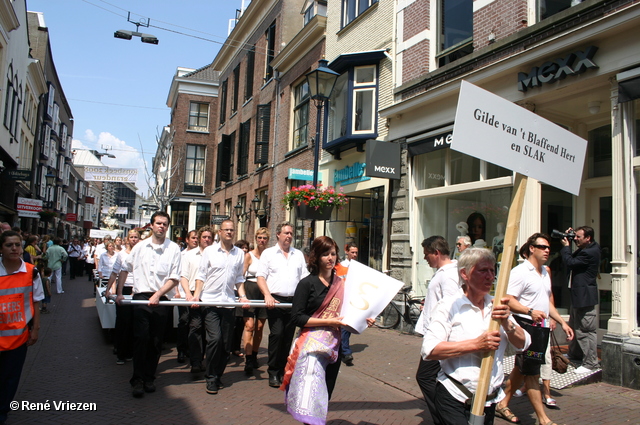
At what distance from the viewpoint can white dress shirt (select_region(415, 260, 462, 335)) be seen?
412 centimetres

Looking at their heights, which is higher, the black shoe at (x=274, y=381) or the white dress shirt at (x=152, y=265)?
the white dress shirt at (x=152, y=265)

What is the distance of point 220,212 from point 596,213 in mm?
22129

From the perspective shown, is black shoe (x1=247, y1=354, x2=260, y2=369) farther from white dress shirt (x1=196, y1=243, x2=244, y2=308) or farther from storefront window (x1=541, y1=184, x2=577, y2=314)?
storefront window (x1=541, y1=184, x2=577, y2=314)

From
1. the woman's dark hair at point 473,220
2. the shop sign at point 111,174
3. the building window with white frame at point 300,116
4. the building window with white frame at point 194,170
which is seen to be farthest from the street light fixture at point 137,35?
the building window with white frame at point 194,170

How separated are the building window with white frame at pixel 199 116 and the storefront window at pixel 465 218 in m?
31.4

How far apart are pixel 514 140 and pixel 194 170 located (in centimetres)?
3800

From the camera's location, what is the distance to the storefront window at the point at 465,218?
913 cm

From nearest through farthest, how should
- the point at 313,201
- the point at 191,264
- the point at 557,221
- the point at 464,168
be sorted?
the point at 191,264 → the point at 557,221 → the point at 464,168 → the point at 313,201

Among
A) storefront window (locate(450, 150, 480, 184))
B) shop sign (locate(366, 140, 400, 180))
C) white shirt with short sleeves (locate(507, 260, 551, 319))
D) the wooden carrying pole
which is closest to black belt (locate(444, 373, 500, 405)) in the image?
the wooden carrying pole

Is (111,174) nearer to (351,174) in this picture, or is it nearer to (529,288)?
(351,174)

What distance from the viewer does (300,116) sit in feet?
59.7

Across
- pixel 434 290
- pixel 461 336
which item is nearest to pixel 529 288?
pixel 434 290

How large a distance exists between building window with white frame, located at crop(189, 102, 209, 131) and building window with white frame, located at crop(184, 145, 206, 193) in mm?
1610

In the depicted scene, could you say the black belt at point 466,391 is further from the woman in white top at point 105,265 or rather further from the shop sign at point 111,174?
the shop sign at point 111,174
